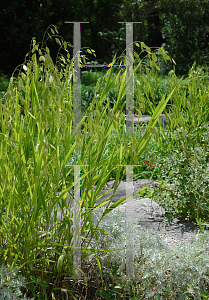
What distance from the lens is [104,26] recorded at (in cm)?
1147

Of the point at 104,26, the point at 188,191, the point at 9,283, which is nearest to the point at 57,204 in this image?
the point at 9,283

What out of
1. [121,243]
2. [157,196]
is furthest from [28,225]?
[157,196]

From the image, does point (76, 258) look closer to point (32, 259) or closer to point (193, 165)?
point (32, 259)

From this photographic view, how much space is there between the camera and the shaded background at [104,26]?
347 inches

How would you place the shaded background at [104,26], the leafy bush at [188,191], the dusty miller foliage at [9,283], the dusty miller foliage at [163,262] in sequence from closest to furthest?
1. the dusty miller foliage at [9,283]
2. the dusty miller foliage at [163,262]
3. the leafy bush at [188,191]
4. the shaded background at [104,26]

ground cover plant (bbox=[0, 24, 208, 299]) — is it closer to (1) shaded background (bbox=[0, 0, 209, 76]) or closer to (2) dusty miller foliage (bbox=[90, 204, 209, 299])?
(2) dusty miller foliage (bbox=[90, 204, 209, 299])

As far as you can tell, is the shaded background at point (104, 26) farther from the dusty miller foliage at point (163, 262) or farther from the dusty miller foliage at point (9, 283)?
the dusty miller foliage at point (9, 283)

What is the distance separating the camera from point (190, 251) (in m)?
1.56

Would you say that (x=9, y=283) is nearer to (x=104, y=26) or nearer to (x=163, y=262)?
(x=163, y=262)

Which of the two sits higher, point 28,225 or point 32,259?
point 28,225

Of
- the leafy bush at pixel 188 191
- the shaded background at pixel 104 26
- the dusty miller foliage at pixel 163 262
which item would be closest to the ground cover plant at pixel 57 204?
the dusty miller foliage at pixel 163 262

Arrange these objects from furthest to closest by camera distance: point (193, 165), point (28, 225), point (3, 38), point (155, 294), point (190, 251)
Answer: point (3, 38) < point (193, 165) < point (190, 251) < point (155, 294) < point (28, 225)

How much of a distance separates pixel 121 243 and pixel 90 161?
493 millimetres

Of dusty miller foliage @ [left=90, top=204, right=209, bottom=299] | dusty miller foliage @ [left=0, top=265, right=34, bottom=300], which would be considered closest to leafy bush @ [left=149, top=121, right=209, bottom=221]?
dusty miller foliage @ [left=90, top=204, right=209, bottom=299]
